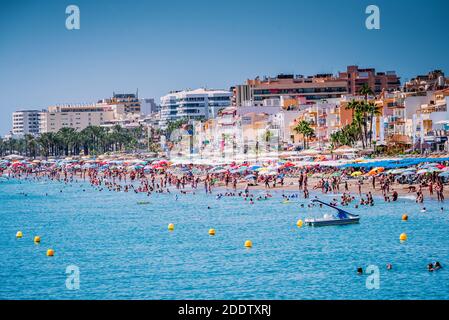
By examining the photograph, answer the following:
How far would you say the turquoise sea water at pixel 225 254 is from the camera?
32656 mm

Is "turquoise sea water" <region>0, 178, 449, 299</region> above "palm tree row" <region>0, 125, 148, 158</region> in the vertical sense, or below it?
below

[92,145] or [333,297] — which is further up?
[92,145]

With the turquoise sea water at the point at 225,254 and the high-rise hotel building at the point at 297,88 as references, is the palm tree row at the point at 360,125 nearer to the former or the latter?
the turquoise sea water at the point at 225,254

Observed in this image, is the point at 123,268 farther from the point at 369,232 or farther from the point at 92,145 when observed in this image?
the point at 92,145

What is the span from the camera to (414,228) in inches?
1836

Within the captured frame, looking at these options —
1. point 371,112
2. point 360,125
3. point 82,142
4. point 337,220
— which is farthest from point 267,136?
point 337,220

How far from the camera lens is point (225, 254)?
1613 inches

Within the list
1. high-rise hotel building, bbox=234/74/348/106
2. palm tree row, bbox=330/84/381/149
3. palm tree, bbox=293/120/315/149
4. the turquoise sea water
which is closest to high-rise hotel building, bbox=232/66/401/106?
high-rise hotel building, bbox=234/74/348/106

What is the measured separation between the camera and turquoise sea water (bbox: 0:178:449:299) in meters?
32.7

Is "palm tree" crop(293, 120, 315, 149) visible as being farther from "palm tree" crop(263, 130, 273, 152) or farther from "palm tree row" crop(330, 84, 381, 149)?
"palm tree" crop(263, 130, 273, 152)

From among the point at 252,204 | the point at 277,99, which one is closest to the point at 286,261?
the point at 252,204

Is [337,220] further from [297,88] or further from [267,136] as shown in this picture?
[297,88]

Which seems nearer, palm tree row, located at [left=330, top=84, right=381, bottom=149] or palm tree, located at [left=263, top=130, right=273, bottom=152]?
palm tree row, located at [left=330, top=84, right=381, bottom=149]
